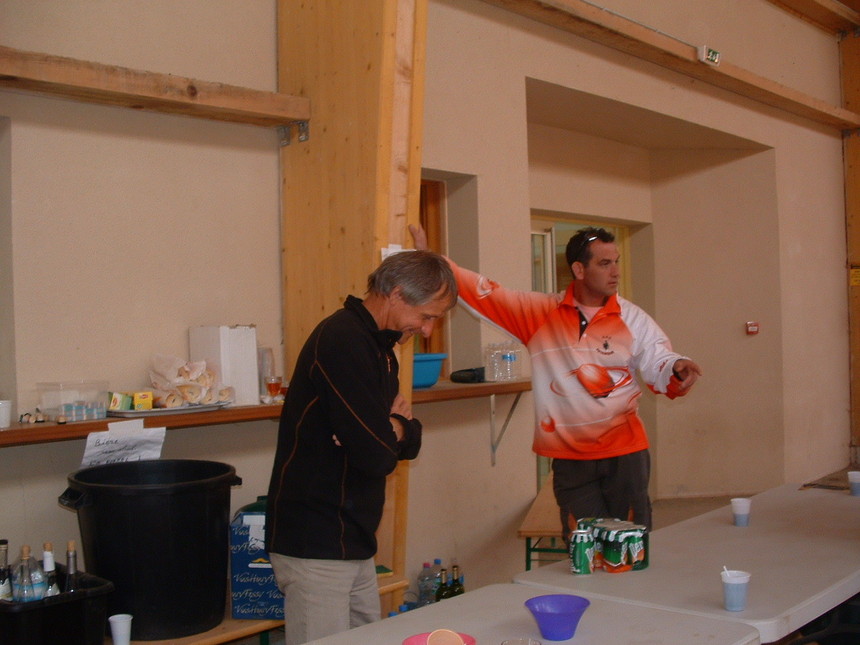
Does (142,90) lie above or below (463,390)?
above

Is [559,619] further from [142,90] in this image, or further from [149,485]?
[142,90]

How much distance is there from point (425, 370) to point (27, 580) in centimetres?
182

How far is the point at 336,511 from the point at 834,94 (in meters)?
6.89

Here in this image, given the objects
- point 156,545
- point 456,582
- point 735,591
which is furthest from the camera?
point 456,582

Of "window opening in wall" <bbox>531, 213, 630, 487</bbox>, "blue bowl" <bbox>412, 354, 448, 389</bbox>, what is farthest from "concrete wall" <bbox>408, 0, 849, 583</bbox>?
"blue bowl" <bbox>412, 354, 448, 389</bbox>

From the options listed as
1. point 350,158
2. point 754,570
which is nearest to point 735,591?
point 754,570

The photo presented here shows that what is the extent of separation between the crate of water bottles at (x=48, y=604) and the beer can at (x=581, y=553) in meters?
1.25

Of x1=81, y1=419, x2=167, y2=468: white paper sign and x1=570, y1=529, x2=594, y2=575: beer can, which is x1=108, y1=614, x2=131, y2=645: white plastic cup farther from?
x1=570, y1=529, x2=594, y2=575: beer can

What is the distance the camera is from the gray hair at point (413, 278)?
2178 millimetres

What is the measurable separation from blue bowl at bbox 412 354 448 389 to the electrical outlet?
2.89 m

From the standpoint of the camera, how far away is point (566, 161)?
5.96 m

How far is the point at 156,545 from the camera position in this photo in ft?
8.46

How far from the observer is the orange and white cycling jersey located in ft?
9.84

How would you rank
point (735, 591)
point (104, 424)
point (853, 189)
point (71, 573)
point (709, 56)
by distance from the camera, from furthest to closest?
point (853, 189), point (709, 56), point (104, 424), point (71, 573), point (735, 591)
